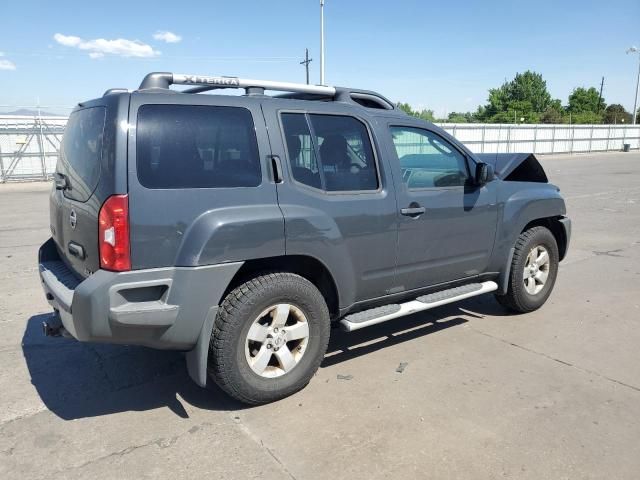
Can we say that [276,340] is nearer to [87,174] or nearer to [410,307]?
[410,307]

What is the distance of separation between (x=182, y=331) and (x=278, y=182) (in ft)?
3.46

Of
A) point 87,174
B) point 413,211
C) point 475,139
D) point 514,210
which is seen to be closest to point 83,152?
point 87,174

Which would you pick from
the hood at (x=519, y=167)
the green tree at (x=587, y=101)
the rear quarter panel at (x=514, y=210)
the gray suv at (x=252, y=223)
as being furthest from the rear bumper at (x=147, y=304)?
the green tree at (x=587, y=101)

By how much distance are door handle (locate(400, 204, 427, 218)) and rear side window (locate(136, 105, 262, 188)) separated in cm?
117

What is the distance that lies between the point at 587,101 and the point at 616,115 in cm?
1090

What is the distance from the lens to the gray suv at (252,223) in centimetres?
282

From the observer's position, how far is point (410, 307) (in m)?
3.91

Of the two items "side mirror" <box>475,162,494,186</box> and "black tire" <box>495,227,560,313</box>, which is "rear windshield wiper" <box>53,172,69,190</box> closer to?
"side mirror" <box>475,162,494,186</box>

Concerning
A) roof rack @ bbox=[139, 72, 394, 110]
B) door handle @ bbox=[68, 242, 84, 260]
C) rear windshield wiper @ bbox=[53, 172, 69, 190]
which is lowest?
door handle @ bbox=[68, 242, 84, 260]

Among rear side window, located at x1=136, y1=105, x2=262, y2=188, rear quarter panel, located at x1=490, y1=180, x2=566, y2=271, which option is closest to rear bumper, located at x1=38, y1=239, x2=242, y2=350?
rear side window, located at x1=136, y1=105, x2=262, y2=188

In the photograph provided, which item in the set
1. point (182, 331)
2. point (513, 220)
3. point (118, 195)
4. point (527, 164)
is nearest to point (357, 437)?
point (182, 331)

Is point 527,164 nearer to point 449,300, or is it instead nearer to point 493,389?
point 449,300

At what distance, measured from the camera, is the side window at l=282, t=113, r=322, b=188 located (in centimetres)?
336

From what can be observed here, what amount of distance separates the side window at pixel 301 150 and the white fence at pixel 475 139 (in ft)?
57.5
